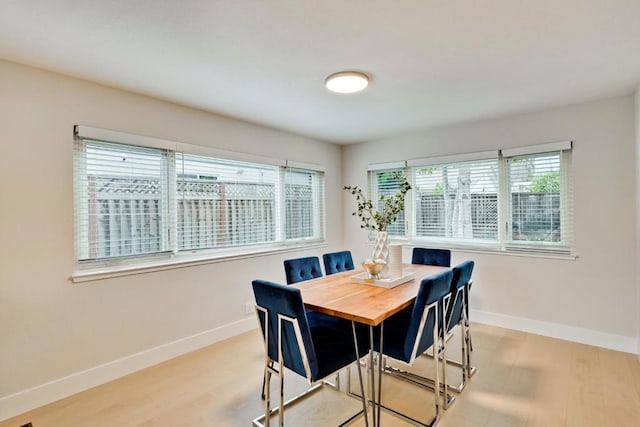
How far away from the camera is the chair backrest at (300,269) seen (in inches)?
110

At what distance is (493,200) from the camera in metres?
3.75

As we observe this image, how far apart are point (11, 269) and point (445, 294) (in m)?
2.91

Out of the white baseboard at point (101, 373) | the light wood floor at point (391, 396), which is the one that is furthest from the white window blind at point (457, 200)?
the white baseboard at point (101, 373)

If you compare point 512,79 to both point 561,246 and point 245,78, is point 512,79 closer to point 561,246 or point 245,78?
point 561,246

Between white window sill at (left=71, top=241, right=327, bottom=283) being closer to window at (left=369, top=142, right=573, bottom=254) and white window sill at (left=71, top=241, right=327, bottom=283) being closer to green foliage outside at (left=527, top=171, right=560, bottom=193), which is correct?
window at (left=369, top=142, right=573, bottom=254)

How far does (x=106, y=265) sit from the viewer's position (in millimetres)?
2652

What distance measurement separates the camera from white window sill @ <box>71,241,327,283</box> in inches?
99.4

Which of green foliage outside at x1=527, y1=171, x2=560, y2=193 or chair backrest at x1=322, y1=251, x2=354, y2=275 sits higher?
green foliage outside at x1=527, y1=171, x2=560, y2=193

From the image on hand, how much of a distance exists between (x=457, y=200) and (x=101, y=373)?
399cm

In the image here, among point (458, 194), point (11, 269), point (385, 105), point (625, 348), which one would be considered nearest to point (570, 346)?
point (625, 348)

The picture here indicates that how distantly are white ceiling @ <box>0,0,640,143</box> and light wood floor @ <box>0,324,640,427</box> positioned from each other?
2.35m

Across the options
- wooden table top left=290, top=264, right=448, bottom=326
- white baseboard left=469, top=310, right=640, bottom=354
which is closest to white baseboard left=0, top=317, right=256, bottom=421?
wooden table top left=290, top=264, right=448, bottom=326

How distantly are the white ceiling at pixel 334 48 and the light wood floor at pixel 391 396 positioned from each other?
2354 mm

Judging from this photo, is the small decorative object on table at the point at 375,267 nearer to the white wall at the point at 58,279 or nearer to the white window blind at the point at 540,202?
the white wall at the point at 58,279
